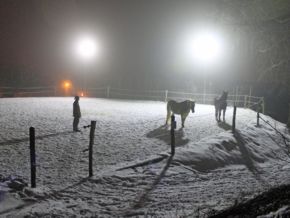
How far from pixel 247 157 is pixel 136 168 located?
5.30 meters

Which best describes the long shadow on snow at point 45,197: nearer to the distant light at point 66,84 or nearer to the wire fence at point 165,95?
the wire fence at point 165,95

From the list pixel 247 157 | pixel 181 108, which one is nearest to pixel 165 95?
pixel 181 108

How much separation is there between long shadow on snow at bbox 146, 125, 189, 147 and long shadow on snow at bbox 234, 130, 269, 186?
7.63ft

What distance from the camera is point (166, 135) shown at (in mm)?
16109

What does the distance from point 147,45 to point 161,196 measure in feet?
130

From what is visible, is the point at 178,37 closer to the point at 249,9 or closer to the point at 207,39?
the point at 207,39

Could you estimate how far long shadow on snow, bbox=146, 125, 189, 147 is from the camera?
1516cm

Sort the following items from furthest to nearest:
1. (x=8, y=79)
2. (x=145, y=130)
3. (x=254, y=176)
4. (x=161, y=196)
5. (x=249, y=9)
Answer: (x=8, y=79) < (x=249, y=9) < (x=145, y=130) < (x=254, y=176) < (x=161, y=196)

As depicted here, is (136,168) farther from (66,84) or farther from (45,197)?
(66,84)

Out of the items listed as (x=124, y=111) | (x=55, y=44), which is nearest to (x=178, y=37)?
(x=55, y=44)

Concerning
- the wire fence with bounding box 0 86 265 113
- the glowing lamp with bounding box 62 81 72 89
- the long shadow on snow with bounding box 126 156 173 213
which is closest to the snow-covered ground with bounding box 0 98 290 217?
the long shadow on snow with bounding box 126 156 173 213

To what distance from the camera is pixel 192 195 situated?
30.7ft

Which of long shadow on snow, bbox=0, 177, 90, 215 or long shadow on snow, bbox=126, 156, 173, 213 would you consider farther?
long shadow on snow, bbox=126, 156, 173, 213

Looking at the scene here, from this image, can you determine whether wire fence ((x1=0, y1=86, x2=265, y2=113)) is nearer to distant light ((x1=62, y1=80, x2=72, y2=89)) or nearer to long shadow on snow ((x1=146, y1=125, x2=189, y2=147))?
distant light ((x1=62, y1=80, x2=72, y2=89))
